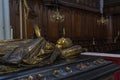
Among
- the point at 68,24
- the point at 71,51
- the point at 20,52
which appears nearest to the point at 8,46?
the point at 20,52

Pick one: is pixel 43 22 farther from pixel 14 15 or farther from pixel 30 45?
pixel 30 45

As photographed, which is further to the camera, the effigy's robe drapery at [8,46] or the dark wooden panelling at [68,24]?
the dark wooden panelling at [68,24]

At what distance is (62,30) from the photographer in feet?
25.0

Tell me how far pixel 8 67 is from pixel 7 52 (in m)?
0.25

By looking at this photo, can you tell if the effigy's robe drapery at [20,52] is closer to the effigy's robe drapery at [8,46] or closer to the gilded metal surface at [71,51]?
the effigy's robe drapery at [8,46]

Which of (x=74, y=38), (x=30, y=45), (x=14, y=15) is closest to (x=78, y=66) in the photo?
(x=30, y=45)

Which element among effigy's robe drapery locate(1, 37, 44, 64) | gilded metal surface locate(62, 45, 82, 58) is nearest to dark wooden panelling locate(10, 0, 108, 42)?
gilded metal surface locate(62, 45, 82, 58)

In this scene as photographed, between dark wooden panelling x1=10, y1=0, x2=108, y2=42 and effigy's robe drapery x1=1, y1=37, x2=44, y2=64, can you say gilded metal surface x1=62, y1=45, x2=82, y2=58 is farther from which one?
dark wooden panelling x1=10, y1=0, x2=108, y2=42

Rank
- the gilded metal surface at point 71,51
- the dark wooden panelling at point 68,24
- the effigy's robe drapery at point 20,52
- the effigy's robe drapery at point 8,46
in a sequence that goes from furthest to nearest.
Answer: the dark wooden panelling at point 68,24 < the gilded metal surface at point 71,51 < the effigy's robe drapery at point 8,46 < the effigy's robe drapery at point 20,52

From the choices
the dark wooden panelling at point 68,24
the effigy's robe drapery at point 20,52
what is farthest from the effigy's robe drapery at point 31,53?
the dark wooden panelling at point 68,24

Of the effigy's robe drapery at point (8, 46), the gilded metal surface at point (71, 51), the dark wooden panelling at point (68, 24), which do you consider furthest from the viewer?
the dark wooden panelling at point (68, 24)

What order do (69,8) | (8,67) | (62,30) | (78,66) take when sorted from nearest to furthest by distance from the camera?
(8,67)
(78,66)
(62,30)
(69,8)

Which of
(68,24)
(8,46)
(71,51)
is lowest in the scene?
(71,51)

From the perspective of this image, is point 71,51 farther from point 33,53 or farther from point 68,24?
point 68,24
